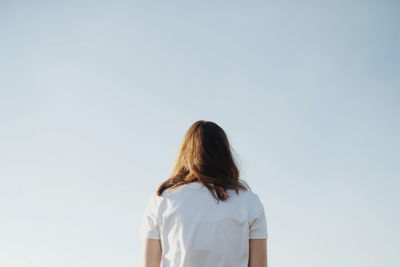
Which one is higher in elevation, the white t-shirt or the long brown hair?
the long brown hair

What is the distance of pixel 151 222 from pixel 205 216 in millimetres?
670

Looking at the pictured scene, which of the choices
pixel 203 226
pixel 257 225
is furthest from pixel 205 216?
pixel 257 225

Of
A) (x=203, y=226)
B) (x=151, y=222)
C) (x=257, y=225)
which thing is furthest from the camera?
(x=151, y=222)

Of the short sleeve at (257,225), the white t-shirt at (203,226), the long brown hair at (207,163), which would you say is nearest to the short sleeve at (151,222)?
the white t-shirt at (203,226)

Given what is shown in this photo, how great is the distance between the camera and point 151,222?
3898 millimetres

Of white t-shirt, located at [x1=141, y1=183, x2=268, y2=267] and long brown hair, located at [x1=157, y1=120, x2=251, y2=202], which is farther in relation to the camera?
long brown hair, located at [x1=157, y1=120, x2=251, y2=202]

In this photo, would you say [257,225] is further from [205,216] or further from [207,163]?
[207,163]

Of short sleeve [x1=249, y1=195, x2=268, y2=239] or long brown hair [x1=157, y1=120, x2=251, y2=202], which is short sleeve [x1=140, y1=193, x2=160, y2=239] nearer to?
long brown hair [x1=157, y1=120, x2=251, y2=202]

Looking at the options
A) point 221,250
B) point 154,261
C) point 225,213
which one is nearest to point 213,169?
point 225,213

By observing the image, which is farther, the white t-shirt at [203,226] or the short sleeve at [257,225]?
the short sleeve at [257,225]

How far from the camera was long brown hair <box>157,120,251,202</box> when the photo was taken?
381 centimetres

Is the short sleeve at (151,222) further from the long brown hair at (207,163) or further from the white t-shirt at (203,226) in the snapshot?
the long brown hair at (207,163)

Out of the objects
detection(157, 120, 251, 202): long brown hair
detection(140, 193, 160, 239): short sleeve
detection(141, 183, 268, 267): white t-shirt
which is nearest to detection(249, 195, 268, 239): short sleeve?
detection(141, 183, 268, 267): white t-shirt

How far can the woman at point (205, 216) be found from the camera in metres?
3.53
